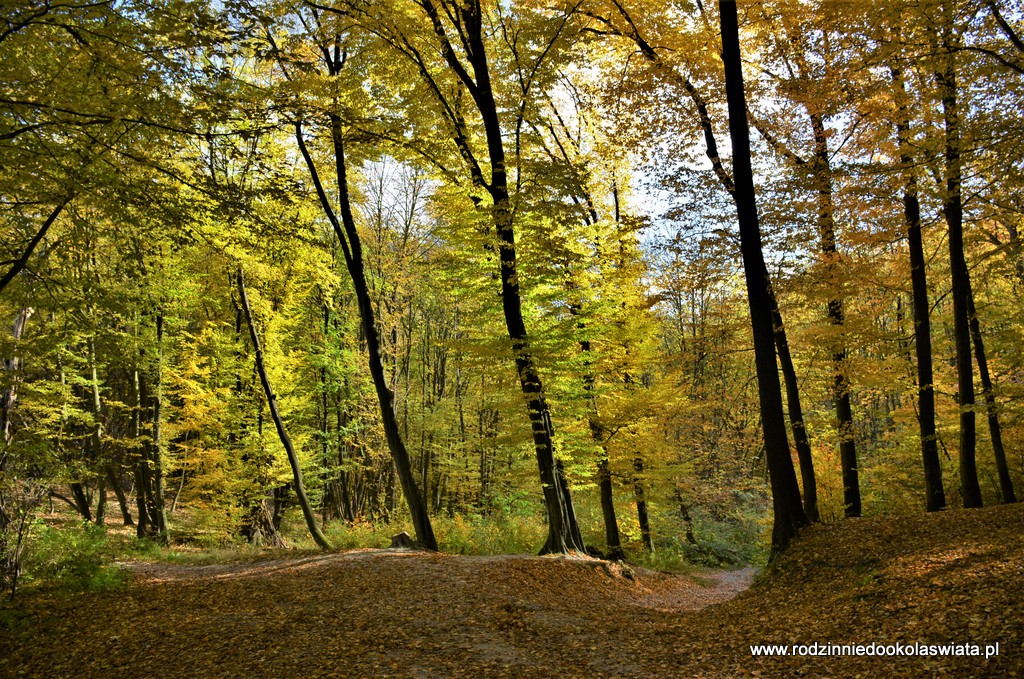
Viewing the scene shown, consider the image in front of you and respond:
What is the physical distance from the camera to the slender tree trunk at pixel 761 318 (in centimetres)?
804

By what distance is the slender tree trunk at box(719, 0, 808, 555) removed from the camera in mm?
8039

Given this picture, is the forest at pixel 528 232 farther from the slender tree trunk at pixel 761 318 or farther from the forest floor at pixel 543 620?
the forest floor at pixel 543 620

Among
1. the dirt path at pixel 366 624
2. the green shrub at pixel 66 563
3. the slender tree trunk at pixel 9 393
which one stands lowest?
the dirt path at pixel 366 624

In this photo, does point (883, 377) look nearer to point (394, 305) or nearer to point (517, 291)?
point (517, 291)

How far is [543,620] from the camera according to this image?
669cm

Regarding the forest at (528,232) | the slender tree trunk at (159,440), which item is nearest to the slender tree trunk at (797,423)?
the forest at (528,232)

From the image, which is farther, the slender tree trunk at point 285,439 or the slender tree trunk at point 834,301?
the slender tree trunk at point 285,439

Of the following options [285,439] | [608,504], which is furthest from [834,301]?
[285,439]

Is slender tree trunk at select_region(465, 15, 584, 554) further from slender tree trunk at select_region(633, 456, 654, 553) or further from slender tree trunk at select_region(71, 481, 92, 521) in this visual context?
slender tree trunk at select_region(71, 481, 92, 521)

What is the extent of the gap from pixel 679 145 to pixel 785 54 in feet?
8.82

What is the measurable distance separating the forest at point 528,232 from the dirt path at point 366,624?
1670 millimetres

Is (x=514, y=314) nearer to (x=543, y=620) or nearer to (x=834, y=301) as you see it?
(x=543, y=620)

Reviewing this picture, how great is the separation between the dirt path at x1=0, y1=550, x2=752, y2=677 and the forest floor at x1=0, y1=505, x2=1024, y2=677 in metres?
0.03

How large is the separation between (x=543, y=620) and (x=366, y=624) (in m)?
2.15
